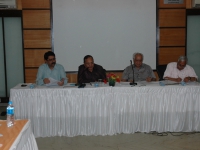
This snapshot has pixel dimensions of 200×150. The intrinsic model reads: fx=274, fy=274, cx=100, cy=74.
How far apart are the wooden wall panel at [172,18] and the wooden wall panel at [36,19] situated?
242cm

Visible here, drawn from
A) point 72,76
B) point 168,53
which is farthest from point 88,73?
point 168,53

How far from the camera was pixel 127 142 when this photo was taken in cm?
376

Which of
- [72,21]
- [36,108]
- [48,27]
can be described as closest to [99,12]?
[72,21]

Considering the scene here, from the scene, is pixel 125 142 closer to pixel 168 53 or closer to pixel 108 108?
pixel 108 108

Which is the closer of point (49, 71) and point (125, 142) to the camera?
point (125, 142)

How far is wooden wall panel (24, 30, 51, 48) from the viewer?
5.84 meters

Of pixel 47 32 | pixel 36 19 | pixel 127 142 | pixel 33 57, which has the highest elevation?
pixel 36 19

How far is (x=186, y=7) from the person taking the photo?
5980 mm

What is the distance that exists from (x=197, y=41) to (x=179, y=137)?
306 cm

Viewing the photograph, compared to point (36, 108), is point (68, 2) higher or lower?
higher

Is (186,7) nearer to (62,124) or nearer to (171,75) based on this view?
(171,75)

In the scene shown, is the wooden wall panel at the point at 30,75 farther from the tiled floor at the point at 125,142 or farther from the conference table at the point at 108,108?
the tiled floor at the point at 125,142

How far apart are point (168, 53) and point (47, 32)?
267 centimetres

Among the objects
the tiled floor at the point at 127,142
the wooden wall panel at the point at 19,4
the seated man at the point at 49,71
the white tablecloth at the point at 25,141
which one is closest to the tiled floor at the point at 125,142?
the tiled floor at the point at 127,142
